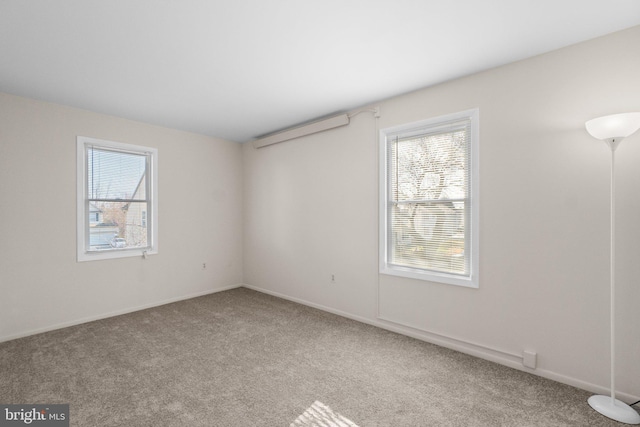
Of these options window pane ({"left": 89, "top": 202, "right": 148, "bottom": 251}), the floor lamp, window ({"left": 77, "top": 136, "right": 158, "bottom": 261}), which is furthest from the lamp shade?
window pane ({"left": 89, "top": 202, "right": 148, "bottom": 251})

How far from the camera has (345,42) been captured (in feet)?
7.58

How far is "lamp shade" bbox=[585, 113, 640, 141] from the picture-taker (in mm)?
1884

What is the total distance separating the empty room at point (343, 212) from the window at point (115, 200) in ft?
0.09

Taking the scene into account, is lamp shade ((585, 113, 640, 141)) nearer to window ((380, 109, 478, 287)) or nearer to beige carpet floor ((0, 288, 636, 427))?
window ((380, 109, 478, 287))

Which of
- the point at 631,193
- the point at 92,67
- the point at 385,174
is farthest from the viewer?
the point at 385,174

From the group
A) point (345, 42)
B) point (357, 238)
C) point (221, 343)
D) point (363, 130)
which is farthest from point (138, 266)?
point (345, 42)

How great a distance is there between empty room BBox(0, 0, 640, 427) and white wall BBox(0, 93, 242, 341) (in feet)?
0.07

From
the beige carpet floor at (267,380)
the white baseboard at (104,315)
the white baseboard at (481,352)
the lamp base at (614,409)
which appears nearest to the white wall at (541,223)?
the white baseboard at (481,352)

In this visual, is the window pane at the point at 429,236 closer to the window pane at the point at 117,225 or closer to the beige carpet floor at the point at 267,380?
the beige carpet floor at the point at 267,380

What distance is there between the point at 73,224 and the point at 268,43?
3.27 meters

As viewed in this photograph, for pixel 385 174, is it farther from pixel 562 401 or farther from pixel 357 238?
pixel 562 401

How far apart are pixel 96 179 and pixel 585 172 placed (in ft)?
17.0

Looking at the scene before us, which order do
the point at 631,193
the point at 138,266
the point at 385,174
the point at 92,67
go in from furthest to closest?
the point at 138,266 → the point at 385,174 → the point at 92,67 → the point at 631,193

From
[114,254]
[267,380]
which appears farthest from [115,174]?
[267,380]
